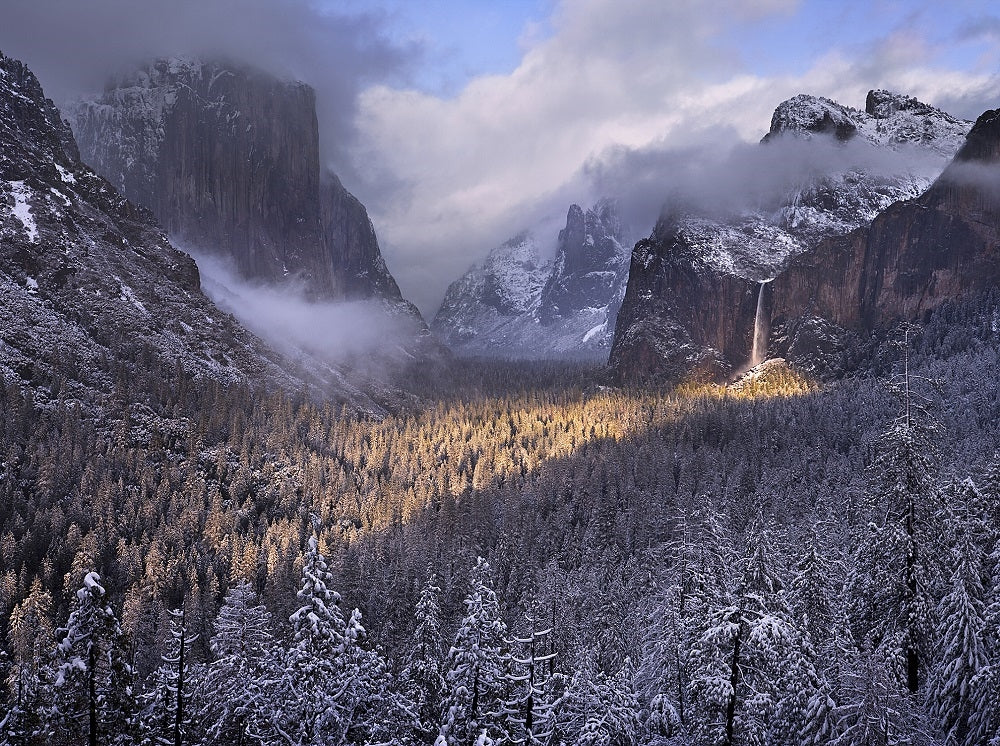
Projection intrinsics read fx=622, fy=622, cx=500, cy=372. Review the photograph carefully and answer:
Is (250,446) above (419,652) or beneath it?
above

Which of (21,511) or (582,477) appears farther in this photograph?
(582,477)

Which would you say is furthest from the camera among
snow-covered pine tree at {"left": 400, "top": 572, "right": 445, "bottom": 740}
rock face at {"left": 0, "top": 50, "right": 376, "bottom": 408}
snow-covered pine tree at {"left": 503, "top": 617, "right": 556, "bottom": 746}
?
rock face at {"left": 0, "top": 50, "right": 376, "bottom": 408}

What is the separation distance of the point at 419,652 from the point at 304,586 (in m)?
11.8

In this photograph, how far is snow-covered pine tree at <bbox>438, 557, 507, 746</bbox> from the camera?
1891 cm

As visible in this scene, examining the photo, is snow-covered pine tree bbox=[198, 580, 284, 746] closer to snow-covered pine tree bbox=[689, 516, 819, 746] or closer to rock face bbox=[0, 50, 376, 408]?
snow-covered pine tree bbox=[689, 516, 819, 746]

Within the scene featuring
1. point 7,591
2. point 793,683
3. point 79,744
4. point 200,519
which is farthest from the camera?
point 200,519

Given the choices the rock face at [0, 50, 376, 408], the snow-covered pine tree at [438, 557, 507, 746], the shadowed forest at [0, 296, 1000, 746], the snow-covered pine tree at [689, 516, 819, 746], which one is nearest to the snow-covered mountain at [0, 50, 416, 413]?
the rock face at [0, 50, 376, 408]

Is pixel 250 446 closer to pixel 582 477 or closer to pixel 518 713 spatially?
pixel 582 477

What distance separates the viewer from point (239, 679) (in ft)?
81.1

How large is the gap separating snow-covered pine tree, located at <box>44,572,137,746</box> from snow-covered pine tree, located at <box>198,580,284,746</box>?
3.63 m

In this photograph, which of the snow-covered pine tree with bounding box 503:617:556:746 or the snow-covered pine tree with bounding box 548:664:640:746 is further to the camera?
the snow-covered pine tree with bounding box 548:664:640:746

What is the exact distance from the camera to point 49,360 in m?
118

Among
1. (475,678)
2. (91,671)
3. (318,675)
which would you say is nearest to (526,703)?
(475,678)

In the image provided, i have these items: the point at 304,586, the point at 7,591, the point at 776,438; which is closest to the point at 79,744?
the point at 304,586
